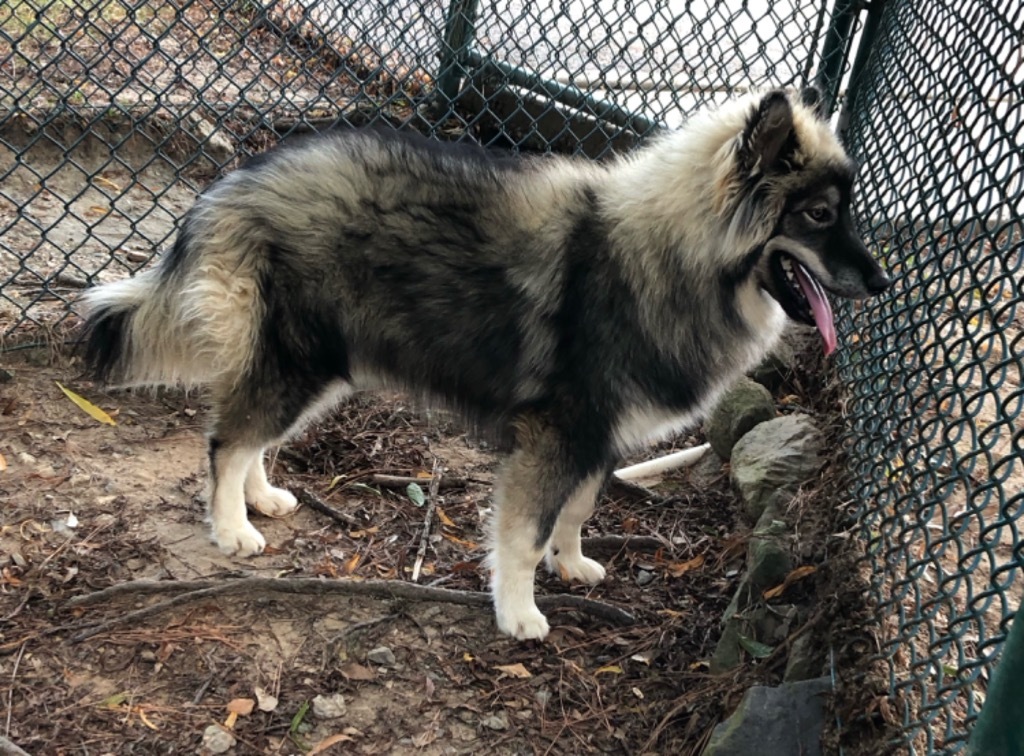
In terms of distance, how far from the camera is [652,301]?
9.01ft

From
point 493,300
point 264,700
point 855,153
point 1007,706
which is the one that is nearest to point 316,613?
point 264,700

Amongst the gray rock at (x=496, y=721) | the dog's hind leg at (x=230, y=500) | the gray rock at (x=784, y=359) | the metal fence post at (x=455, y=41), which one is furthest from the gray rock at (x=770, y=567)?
the metal fence post at (x=455, y=41)

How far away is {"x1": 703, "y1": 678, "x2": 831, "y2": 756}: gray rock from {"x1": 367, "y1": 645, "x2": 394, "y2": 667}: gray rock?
928 mm

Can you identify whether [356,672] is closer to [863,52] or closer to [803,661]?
[803,661]

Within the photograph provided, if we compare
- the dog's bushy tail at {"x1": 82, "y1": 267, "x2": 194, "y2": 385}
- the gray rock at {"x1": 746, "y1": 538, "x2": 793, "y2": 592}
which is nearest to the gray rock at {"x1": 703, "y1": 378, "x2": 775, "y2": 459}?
the gray rock at {"x1": 746, "y1": 538, "x2": 793, "y2": 592}

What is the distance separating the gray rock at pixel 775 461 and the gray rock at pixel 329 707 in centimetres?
154

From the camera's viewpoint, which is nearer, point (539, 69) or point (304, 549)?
point (304, 549)

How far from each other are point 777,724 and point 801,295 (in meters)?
1.15

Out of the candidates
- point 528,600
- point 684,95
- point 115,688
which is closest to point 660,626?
point 528,600

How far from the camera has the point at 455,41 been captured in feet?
17.3

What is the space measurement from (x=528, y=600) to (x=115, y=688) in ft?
3.90

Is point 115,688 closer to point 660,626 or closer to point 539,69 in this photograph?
point 660,626

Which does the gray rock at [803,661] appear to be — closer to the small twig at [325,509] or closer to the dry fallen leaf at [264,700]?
the dry fallen leaf at [264,700]

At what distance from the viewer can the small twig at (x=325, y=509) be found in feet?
10.8
